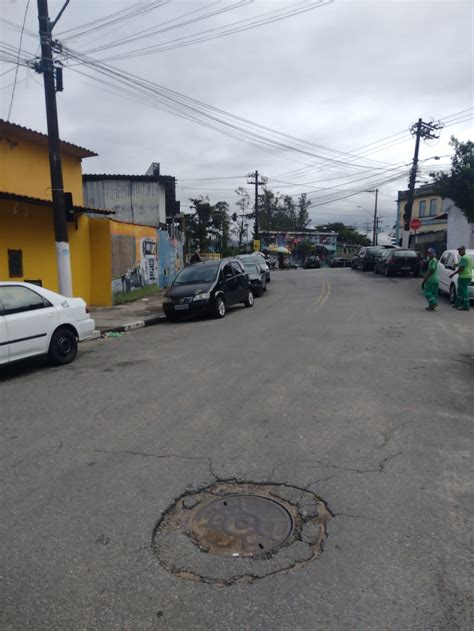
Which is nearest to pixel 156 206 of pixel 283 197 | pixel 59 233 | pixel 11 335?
pixel 59 233

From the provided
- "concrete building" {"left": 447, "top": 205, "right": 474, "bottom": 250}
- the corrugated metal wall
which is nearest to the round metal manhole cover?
the corrugated metal wall

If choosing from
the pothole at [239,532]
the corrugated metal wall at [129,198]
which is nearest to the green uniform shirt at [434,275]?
the pothole at [239,532]

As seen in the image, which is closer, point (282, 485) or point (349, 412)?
point (282, 485)

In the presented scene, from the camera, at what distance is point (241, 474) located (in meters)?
4.06

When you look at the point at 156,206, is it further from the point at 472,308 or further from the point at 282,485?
the point at 282,485

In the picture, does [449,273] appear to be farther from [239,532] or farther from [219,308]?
[239,532]

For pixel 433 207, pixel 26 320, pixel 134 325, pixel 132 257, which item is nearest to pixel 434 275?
pixel 134 325

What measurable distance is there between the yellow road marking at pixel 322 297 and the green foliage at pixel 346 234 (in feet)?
251

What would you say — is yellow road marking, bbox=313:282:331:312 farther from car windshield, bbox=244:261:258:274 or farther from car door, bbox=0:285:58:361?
car door, bbox=0:285:58:361

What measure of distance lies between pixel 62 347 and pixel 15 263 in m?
6.37

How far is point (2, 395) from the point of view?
22.0 ft

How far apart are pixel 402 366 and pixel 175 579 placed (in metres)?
5.68

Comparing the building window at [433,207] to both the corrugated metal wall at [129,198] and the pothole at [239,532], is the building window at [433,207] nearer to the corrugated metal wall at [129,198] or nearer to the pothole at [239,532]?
the corrugated metal wall at [129,198]

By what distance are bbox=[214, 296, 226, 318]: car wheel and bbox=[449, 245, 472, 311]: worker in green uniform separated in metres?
6.91
